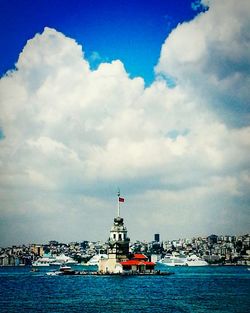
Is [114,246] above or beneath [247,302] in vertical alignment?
above

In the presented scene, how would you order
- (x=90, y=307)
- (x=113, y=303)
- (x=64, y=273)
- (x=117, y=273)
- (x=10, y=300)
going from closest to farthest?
(x=90, y=307) → (x=113, y=303) → (x=10, y=300) → (x=117, y=273) → (x=64, y=273)

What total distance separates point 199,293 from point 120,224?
44602mm

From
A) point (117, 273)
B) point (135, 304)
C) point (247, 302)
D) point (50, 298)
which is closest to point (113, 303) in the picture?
point (135, 304)

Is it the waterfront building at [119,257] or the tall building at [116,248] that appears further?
the tall building at [116,248]

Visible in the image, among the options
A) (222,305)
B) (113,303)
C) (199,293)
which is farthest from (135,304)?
(199,293)

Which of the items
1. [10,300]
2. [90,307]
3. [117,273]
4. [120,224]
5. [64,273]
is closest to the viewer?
[90,307]

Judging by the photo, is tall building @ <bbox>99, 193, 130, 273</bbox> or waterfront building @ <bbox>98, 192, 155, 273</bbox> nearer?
waterfront building @ <bbox>98, 192, 155, 273</bbox>

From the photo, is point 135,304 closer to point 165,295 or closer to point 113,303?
point 113,303

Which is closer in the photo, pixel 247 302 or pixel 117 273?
pixel 247 302

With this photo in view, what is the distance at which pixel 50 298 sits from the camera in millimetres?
54562

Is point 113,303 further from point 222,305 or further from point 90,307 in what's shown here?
point 222,305

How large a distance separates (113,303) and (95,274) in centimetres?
5049

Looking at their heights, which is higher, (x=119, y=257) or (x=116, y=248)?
(x=116, y=248)

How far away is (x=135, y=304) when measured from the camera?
48.5 m
